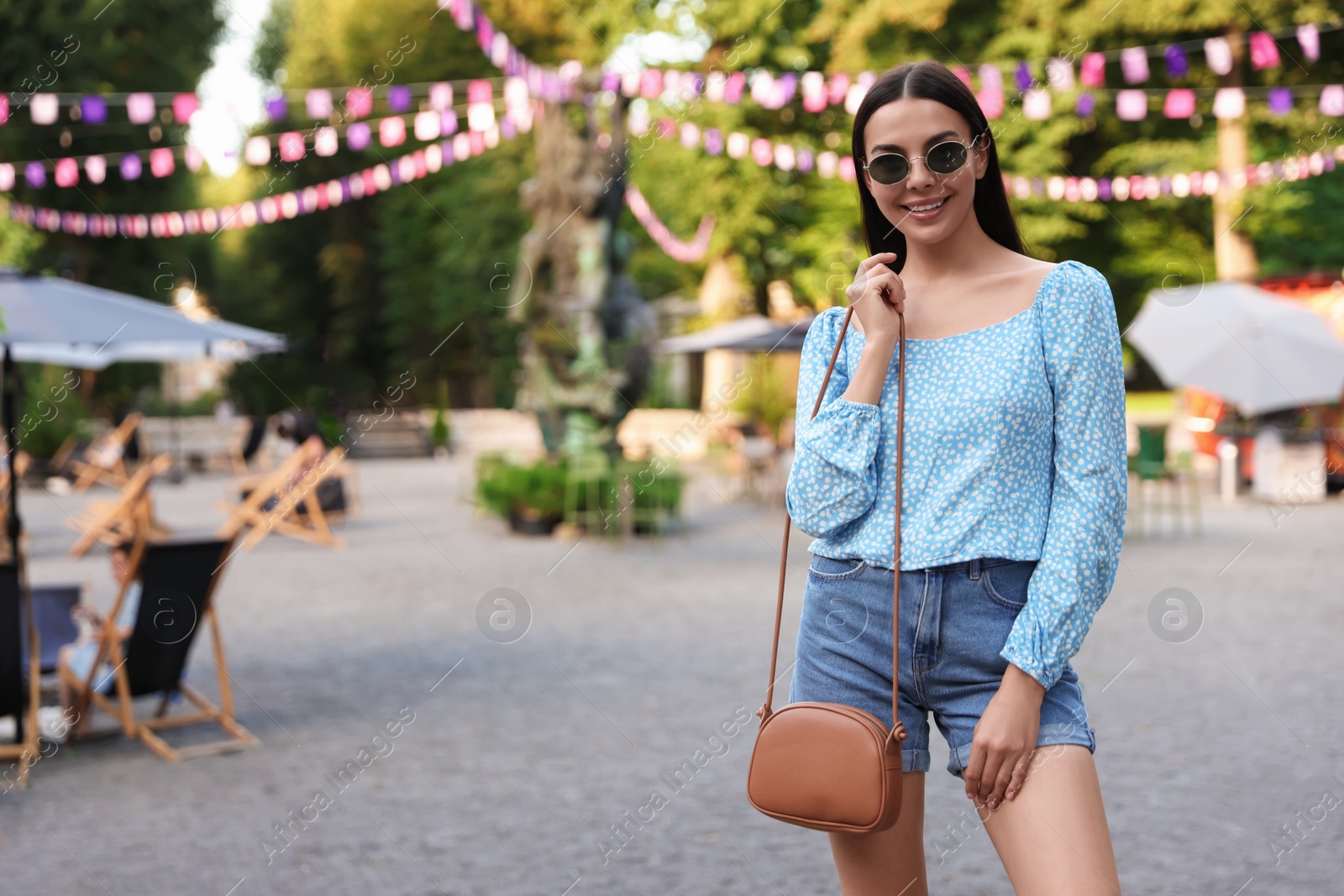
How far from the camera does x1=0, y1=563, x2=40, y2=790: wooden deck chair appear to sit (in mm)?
5477

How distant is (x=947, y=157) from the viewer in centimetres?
194

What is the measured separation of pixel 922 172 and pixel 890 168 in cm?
5

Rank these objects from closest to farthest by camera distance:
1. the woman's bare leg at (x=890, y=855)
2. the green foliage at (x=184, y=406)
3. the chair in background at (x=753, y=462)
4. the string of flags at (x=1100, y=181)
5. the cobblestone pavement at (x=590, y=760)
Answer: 1. the woman's bare leg at (x=890, y=855)
2. the cobblestone pavement at (x=590, y=760)
3. the chair in background at (x=753, y=462)
4. the string of flags at (x=1100, y=181)
5. the green foliage at (x=184, y=406)

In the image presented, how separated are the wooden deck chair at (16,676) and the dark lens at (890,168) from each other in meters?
4.76

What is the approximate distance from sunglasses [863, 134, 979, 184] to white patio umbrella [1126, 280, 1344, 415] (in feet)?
43.8

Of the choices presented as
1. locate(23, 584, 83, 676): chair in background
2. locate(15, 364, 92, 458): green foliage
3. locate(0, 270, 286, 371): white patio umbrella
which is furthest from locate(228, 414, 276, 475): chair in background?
locate(23, 584, 83, 676): chair in background

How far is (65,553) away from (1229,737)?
38.3 feet

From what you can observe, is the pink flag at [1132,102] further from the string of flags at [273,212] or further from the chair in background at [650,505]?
the chair in background at [650,505]

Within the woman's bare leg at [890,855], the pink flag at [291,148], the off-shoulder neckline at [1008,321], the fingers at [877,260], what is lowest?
the woman's bare leg at [890,855]

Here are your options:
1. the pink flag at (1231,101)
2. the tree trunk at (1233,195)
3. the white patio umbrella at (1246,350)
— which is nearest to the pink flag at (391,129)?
the white patio umbrella at (1246,350)

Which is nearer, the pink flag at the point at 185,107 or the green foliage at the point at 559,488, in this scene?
the pink flag at the point at 185,107

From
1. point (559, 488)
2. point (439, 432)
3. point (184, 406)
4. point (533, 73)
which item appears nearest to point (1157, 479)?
point (559, 488)

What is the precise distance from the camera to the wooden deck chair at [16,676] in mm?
5477

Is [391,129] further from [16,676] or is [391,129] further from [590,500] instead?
[16,676]
